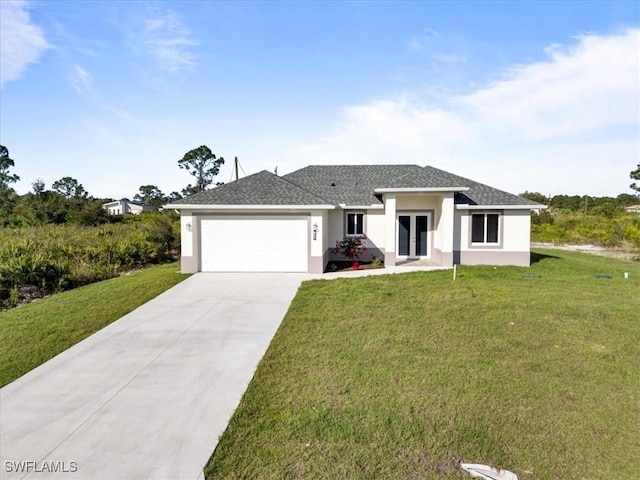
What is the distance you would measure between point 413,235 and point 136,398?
15.1 meters

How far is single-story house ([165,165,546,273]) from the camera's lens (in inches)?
594

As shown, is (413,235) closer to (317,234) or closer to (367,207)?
(367,207)

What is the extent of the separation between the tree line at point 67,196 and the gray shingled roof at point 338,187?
18.8 metres

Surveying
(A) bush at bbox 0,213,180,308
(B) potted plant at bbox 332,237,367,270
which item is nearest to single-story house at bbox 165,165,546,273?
(B) potted plant at bbox 332,237,367,270

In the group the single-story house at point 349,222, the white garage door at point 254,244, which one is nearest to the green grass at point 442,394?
the white garage door at point 254,244

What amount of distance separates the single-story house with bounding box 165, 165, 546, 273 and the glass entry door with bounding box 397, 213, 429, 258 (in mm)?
49

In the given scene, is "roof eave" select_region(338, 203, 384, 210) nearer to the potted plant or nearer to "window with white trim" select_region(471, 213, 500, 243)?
the potted plant

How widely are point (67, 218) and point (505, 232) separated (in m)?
31.6

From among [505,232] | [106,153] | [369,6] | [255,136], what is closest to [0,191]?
[106,153]

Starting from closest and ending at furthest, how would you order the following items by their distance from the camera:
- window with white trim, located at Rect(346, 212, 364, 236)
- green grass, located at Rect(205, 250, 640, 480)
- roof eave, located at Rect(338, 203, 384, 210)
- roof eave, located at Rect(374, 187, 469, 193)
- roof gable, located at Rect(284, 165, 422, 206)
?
green grass, located at Rect(205, 250, 640, 480)
roof eave, located at Rect(374, 187, 469, 193)
roof eave, located at Rect(338, 203, 384, 210)
window with white trim, located at Rect(346, 212, 364, 236)
roof gable, located at Rect(284, 165, 422, 206)

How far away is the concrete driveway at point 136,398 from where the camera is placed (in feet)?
13.2

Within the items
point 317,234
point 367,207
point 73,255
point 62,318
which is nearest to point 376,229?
point 367,207

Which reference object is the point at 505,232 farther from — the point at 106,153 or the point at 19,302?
the point at 106,153

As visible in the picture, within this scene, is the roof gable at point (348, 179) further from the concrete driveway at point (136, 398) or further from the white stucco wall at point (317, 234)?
the concrete driveway at point (136, 398)
